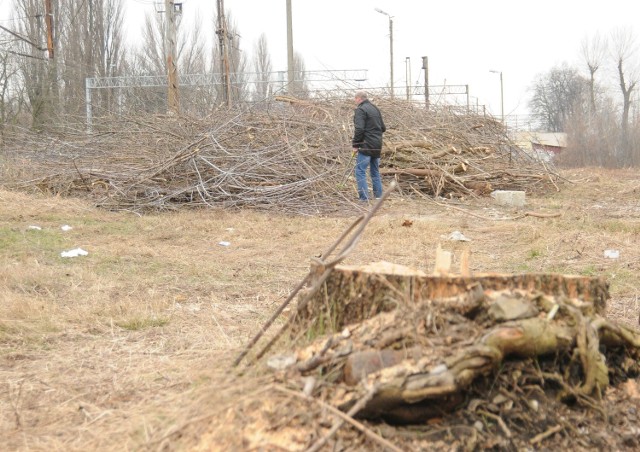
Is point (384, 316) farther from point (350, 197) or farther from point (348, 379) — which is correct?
point (350, 197)

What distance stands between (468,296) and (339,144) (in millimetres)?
9912

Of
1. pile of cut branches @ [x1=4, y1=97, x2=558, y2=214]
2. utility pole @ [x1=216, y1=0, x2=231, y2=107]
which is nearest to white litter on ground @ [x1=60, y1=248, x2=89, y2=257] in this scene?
pile of cut branches @ [x1=4, y1=97, x2=558, y2=214]

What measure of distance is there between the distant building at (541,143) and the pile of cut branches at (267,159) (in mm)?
1069

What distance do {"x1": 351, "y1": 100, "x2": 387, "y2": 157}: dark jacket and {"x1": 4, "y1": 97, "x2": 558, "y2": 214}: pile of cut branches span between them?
91 centimetres

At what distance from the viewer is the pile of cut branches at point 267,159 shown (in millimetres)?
10797

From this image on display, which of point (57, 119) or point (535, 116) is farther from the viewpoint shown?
point (535, 116)

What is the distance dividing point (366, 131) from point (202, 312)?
631 cm

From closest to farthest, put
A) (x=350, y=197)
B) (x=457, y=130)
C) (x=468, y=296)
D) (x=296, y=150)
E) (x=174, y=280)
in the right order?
(x=468, y=296), (x=174, y=280), (x=350, y=197), (x=296, y=150), (x=457, y=130)

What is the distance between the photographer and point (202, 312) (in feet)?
14.6

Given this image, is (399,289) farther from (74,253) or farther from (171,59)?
(171,59)

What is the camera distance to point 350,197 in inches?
423

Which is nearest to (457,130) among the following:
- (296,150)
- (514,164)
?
(514,164)

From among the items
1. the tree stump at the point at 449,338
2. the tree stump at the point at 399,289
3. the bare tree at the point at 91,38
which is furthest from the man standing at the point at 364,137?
the bare tree at the point at 91,38

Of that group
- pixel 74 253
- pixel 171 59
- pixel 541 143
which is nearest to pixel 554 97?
pixel 541 143
